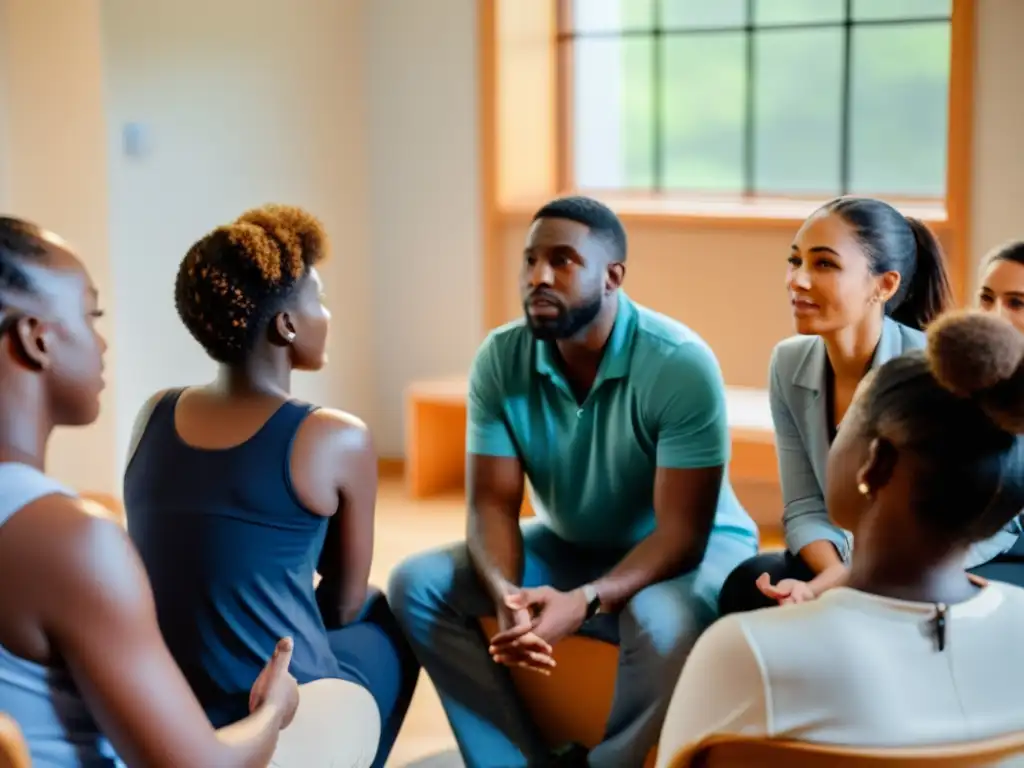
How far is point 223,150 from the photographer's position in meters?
4.94

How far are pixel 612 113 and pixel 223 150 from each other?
1.36 m

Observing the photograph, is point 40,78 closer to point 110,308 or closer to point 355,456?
point 110,308

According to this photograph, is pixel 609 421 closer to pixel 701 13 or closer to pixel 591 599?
pixel 591 599

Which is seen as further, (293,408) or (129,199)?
(129,199)

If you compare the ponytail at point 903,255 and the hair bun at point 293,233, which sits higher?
the hair bun at point 293,233

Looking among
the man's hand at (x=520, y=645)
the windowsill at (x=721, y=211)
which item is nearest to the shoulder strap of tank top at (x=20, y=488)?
the man's hand at (x=520, y=645)

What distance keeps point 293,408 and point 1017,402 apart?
108cm

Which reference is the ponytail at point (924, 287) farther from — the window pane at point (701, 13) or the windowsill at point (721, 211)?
the window pane at point (701, 13)

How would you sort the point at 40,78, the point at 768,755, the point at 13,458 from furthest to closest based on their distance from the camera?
1. the point at 40,78
2. the point at 13,458
3. the point at 768,755

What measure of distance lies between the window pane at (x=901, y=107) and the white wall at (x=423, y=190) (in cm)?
129

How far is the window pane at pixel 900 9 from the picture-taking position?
4.80 m

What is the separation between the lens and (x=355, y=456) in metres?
2.20

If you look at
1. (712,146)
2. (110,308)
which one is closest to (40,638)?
(110,308)

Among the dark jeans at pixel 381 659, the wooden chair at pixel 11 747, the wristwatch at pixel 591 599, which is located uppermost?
the wooden chair at pixel 11 747
